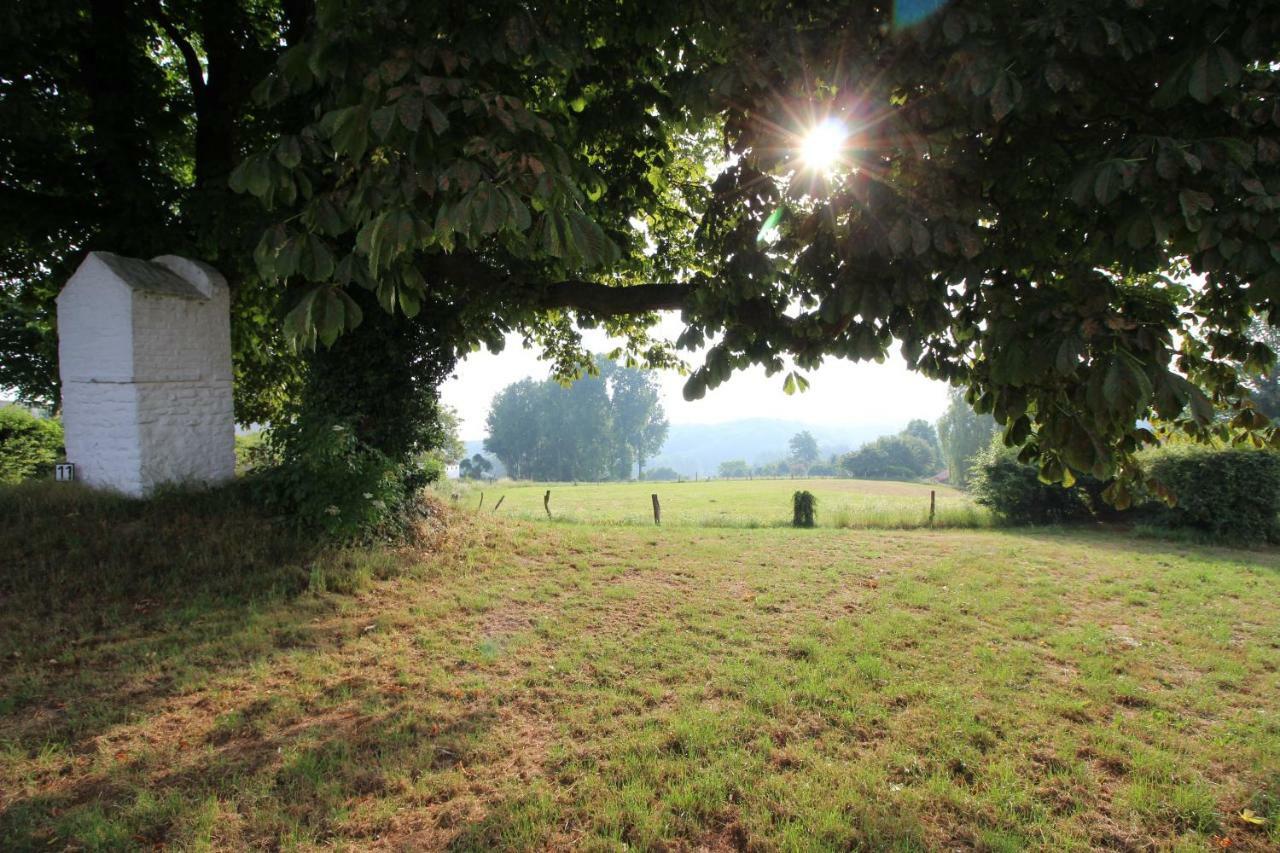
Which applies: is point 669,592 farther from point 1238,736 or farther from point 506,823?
point 1238,736

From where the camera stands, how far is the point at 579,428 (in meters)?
88.6

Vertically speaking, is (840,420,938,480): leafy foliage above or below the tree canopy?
below

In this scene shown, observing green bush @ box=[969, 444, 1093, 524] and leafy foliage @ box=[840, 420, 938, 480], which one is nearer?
green bush @ box=[969, 444, 1093, 524]

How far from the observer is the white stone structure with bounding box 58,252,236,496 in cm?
599

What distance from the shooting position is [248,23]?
759 cm

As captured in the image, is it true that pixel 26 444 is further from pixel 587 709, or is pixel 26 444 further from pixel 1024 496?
pixel 1024 496

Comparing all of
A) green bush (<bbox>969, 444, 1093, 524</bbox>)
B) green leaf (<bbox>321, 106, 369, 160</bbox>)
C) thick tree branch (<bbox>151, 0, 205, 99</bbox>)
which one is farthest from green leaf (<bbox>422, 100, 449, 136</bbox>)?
green bush (<bbox>969, 444, 1093, 524</bbox>)

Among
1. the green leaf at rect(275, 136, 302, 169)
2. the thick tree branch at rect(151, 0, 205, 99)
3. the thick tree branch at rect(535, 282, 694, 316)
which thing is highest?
the thick tree branch at rect(151, 0, 205, 99)

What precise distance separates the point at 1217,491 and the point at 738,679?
1404 cm

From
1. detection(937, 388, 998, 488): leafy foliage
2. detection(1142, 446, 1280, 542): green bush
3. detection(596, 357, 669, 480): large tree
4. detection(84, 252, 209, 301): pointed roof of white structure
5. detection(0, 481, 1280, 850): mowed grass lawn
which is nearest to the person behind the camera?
detection(0, 481, 1280, 850): mowed grass lawn

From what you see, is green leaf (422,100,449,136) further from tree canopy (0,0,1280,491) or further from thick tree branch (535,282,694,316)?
thick tree branch (535,282,694,316)

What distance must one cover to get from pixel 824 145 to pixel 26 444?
1585 cm

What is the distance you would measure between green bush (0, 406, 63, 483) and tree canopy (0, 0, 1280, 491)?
38.6 ft

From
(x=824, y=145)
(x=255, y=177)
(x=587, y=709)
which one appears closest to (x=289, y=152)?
(x=255, y=177)
